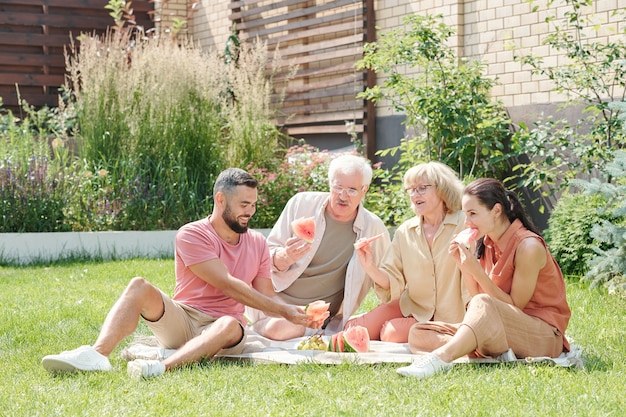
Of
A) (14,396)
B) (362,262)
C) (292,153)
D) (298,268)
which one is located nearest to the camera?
(14,396)

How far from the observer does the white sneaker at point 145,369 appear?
4574mm

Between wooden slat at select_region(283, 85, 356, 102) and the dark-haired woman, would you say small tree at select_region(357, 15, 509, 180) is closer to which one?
wooden slat at select_region(283, 85, 356, 102)

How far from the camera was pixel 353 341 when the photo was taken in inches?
205

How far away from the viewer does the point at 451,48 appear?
407 inches

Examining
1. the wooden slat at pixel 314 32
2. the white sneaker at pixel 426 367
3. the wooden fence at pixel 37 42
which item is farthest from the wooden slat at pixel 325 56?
the white sneaker at pixel 426 367

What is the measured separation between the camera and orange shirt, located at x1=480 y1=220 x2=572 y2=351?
4.98 metres

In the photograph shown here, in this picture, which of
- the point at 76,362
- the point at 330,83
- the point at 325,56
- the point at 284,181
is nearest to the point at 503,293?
the point at 76,362

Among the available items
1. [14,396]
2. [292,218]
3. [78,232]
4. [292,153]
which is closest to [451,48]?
[292,153]

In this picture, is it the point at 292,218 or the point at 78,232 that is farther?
the point at 78,232

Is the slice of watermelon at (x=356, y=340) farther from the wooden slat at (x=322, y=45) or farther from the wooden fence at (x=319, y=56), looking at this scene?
the wooden slat at (x=322, y=45)

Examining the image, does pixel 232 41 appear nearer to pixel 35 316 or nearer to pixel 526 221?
pixel 35 316

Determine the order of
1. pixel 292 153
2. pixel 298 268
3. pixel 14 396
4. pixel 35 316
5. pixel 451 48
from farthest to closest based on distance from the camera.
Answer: pixel 292 153 < pixel 451 48 < pixel 35 316 < pixel 298 268 < pixel 14 396

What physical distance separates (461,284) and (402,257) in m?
0.38

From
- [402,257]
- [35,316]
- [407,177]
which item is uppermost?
[407,177]
